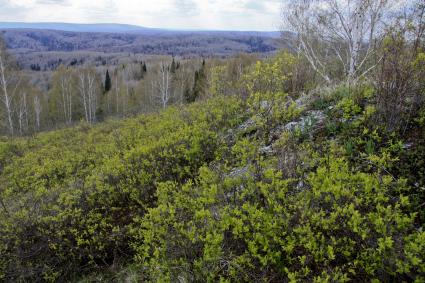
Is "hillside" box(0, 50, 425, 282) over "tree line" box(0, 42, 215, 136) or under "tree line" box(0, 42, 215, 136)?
over

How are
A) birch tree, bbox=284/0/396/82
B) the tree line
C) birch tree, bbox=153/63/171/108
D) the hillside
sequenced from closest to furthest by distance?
the hillside
birch tree, bbox=284/0/396/82
birch tree, bbox=153/63/171/108
the tree line

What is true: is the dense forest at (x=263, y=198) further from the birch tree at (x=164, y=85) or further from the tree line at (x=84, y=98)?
the tree line at (x=84, y=98)

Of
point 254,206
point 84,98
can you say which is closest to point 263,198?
point 254,206

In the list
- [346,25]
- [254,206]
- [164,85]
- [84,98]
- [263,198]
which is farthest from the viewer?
[164,85]

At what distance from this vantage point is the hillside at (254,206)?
291 centimetres

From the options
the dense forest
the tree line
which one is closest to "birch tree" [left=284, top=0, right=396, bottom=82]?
the dense forest

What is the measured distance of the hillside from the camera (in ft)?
9.53

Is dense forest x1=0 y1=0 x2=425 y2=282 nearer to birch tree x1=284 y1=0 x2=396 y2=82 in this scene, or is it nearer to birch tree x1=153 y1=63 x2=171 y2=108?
birch tree x1=284 y1=0 x2=396 y2=82

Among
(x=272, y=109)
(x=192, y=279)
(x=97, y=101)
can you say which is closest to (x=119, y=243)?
(x=192, y=279)

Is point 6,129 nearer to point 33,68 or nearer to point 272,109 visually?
point 272,109

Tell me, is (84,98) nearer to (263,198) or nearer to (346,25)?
(346,25)

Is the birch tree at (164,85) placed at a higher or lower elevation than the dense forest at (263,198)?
lower

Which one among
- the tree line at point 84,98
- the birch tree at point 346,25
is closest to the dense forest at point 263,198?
the birch tree at point 346,25

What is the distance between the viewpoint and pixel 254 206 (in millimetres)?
3459
